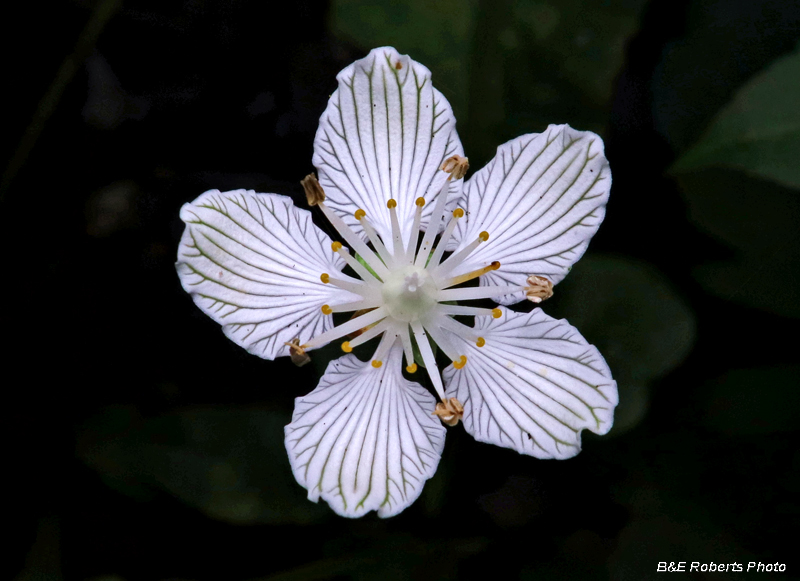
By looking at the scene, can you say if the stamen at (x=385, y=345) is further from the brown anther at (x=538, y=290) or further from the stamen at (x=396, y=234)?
the brown anther at (x=538, y=290)

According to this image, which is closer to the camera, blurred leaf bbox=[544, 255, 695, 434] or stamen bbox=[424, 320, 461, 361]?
stamen bbox=[424, 320, 461, 361]

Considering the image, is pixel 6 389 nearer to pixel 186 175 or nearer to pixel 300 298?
pixel 186 175

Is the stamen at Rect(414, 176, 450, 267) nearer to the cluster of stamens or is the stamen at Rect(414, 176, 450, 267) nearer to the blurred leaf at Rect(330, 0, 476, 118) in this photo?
the cluster of stamens

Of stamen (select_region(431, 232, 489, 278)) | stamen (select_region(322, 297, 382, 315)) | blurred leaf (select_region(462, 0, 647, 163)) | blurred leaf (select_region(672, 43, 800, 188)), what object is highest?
blurred leaf (select_region(462, 0, 647, 163))

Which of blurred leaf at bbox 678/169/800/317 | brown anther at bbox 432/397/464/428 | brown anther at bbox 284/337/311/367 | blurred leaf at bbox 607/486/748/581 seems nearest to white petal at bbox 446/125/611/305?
brown anther at bbox 432/397/464/428

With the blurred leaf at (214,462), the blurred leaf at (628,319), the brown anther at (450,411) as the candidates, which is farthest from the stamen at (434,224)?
the blurred leaf at (214,462)

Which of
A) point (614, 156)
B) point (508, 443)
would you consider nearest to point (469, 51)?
point (614, 156)

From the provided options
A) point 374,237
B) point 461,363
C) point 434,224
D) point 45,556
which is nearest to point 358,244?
point 374,237

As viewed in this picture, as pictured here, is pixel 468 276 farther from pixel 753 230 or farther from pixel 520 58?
pixel 753 230
